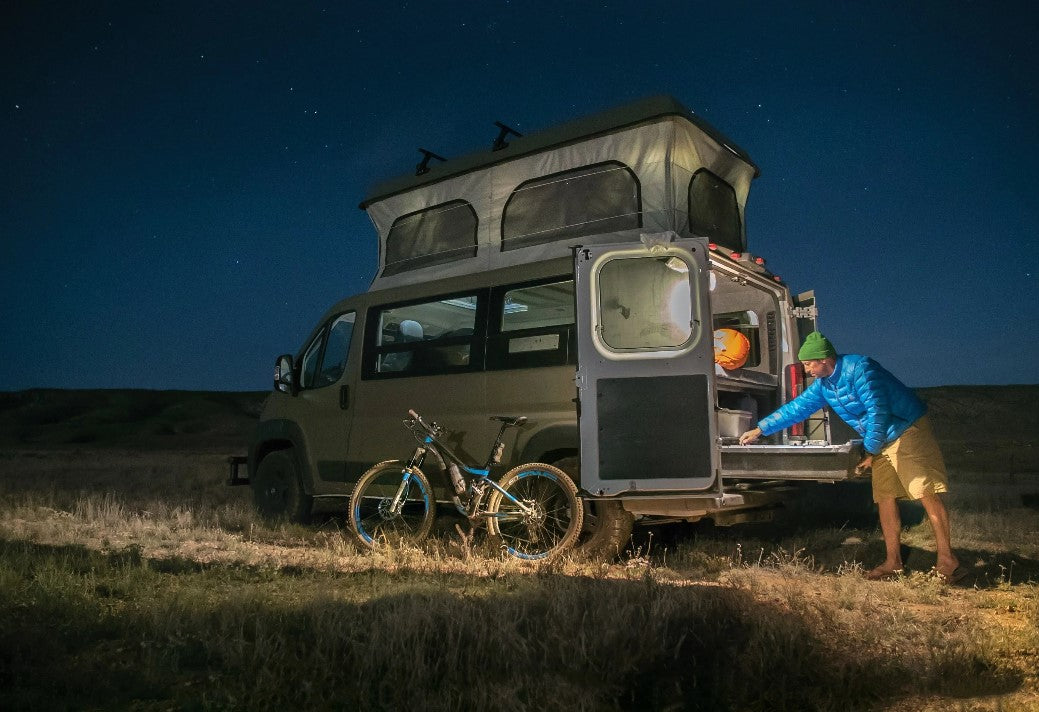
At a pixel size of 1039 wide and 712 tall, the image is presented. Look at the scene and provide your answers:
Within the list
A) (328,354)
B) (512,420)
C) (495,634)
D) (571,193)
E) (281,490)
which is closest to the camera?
(495,634)

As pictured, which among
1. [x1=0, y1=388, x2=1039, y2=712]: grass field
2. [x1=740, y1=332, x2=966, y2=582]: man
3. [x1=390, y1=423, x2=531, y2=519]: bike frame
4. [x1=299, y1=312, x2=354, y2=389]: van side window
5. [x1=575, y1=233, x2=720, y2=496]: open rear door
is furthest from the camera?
[x1=299, y1=312, x2=354, y2=389]: van side window

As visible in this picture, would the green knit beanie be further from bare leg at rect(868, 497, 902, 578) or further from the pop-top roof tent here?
the pop-top roof tent

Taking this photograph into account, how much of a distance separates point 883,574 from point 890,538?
0.26m

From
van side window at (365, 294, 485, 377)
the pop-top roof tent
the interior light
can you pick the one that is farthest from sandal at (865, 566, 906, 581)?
van side window at (365, 294, 485, 377)

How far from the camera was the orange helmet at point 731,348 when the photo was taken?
24.7 feet

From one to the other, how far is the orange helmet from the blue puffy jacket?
1.34 meters

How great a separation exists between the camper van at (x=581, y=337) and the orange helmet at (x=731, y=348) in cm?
3

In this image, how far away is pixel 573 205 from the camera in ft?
23.0

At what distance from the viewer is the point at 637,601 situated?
4625 millimetres

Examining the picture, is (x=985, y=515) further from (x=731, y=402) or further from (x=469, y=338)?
(x=469, y=338)

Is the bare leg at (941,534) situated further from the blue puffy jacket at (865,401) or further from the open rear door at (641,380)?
the open rear door at (641,380)

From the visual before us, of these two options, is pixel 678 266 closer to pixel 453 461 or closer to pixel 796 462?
pixel 796 462

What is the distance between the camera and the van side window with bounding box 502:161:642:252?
6.74m

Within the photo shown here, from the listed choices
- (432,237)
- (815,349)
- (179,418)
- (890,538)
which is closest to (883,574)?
(890,538)
